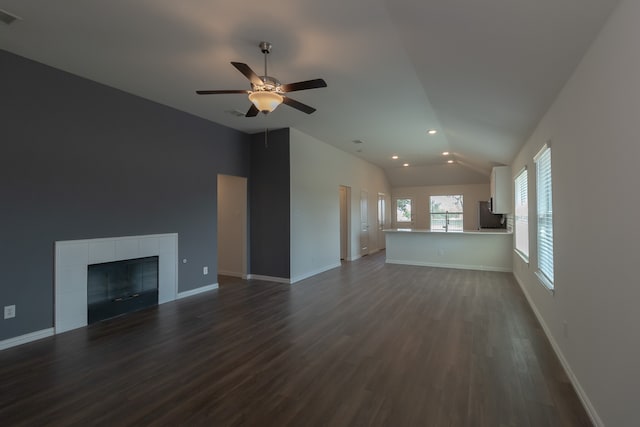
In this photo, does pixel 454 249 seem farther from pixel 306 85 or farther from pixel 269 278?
pixel 306 85

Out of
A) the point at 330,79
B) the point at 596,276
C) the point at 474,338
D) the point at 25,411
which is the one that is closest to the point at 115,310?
the point at 25,411

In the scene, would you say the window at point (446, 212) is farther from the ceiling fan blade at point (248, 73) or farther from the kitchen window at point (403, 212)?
the ceiling fan blade at point (248, 73)

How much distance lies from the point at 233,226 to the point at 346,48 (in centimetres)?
446

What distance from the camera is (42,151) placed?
3346mm

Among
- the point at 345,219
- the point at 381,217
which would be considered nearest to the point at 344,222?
the point at 345,219

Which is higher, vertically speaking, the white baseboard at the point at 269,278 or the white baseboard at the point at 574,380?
the white baseboard at the point at 269,278

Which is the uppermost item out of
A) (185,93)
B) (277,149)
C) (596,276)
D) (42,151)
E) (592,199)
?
(185,93)

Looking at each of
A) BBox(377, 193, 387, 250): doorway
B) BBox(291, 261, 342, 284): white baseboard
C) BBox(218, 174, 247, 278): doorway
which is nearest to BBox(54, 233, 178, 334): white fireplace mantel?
BBox(218, 174, 247, 278): doorway

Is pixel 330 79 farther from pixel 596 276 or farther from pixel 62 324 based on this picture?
pixel 62 324

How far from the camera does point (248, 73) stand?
246 centimetres

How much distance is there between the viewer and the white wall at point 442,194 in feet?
36.2

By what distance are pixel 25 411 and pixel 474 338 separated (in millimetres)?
3848

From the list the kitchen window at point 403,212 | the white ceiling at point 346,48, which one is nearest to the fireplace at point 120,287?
the white ceiling at point 346,48

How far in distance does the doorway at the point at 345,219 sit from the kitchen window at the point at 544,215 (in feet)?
16.1
